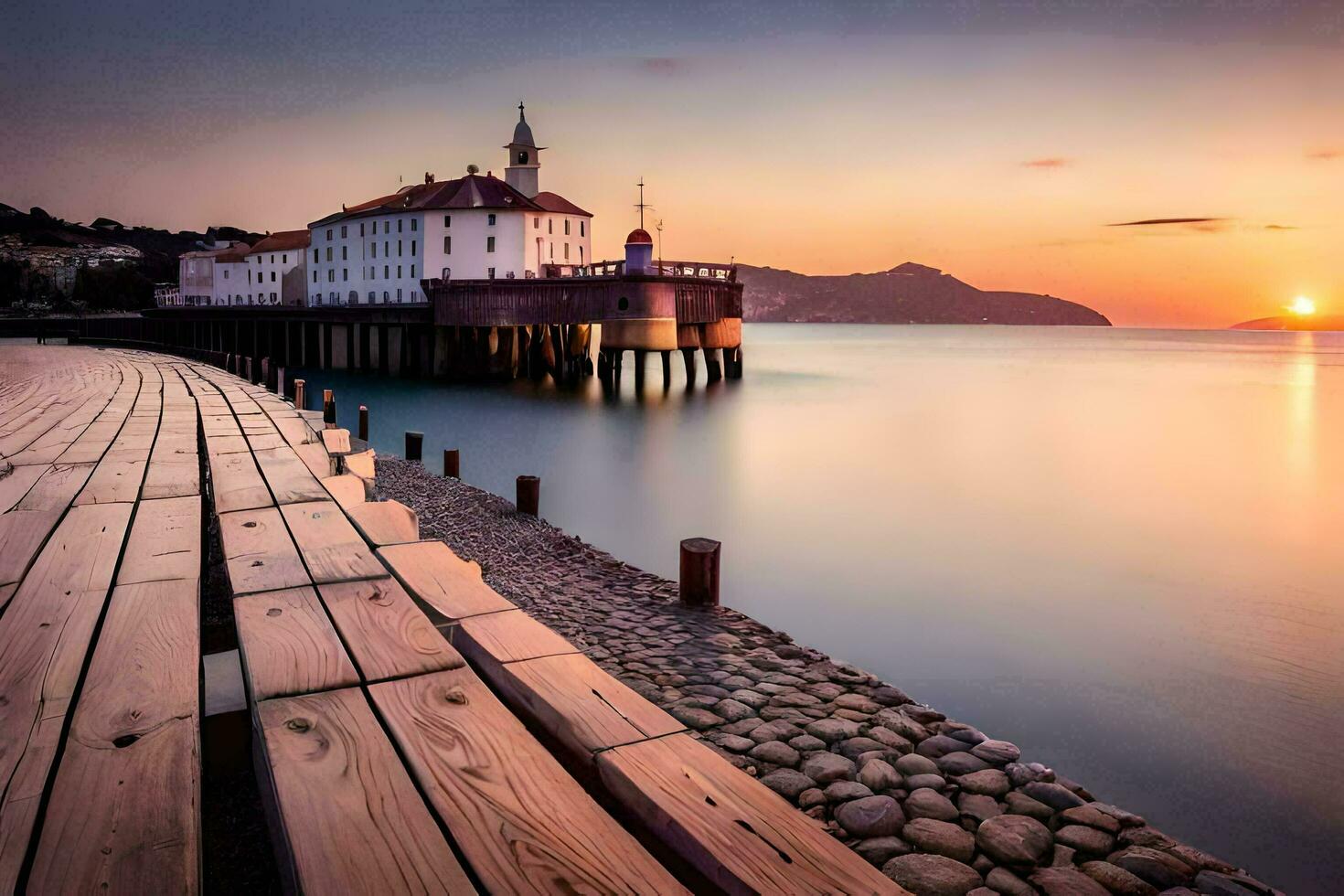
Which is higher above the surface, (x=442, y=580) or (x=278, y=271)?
(x=278, y=271)

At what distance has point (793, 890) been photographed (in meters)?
1.75

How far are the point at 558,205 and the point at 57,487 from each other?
5828 centimetres

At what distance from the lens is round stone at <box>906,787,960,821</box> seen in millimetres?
4734

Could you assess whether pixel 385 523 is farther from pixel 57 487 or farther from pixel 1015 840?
pixel 1015 840

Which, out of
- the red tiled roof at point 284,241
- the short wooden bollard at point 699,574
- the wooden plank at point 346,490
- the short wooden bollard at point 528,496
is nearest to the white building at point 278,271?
the red tiled roof at point 284,241

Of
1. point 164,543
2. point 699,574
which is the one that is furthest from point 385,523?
point 699,574

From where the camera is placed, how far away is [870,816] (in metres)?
4.63

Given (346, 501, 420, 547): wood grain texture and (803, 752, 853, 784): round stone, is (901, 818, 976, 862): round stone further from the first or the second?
(346, 501, 420, 547): wood grain texture

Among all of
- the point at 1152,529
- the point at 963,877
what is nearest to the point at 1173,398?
the point at 1152,529

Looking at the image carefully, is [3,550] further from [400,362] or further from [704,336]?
[400,362]

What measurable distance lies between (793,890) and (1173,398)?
175ft

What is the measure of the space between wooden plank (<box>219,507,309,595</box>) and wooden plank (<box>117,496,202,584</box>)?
13 cm

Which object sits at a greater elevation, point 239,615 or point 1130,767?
point 239,615

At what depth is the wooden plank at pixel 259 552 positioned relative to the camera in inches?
123
